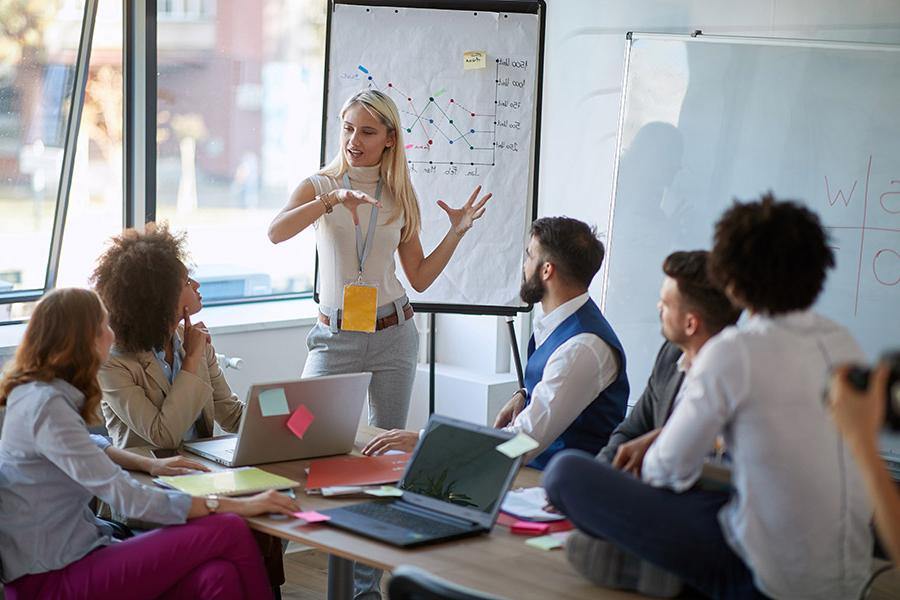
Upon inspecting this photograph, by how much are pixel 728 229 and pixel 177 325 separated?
164 cm

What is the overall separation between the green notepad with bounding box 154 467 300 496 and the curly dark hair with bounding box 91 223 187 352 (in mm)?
442

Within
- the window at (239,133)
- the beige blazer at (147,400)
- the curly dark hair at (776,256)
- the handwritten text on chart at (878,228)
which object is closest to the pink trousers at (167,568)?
the beige blazer at (147,400)

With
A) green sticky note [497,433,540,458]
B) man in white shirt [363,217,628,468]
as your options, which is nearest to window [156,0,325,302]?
man in white shirt [363,217,628,468]

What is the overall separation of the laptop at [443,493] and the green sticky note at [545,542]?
93 millimetres

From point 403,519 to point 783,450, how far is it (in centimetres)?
83

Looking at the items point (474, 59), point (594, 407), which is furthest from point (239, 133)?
point (594, 407)

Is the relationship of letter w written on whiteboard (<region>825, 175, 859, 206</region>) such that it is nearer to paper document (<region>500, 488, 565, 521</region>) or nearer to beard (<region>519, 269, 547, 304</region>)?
beard (<region>519, 269, 547, 304</region>)

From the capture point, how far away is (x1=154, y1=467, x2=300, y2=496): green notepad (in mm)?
2371

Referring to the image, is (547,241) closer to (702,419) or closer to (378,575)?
(378,575)

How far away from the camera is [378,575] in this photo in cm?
309

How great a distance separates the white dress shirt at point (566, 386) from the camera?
8.72 feet

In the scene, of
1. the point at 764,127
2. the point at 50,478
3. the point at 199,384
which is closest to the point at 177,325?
the point at 199,384

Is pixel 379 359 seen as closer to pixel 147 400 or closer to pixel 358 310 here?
pixel 358 310

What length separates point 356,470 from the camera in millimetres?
2525
